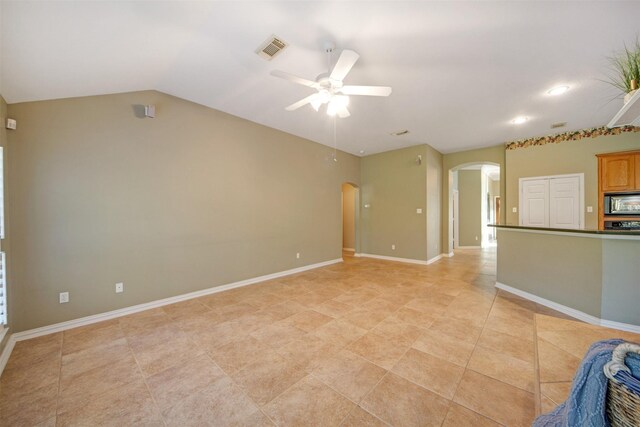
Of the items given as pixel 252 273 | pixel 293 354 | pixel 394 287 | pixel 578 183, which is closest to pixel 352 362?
pixel 293 354

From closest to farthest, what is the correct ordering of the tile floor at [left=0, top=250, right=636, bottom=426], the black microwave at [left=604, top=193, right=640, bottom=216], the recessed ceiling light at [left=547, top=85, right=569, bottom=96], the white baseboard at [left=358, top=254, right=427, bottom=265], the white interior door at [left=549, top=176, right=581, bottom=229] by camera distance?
the tile floor at [left=0, top=250, right=636, bottom=426] → the recessed ceiling light at [left=547, top=85, right=569, bottom=96] → the black microwave at [left=604, top=193, right=640, bottom=216] → the white interior door at [left=549, top=176, right=581, bottom=229] → the white baseboard at [left=358, top=254, right=427, bottom=265]

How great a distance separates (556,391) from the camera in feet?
3.52

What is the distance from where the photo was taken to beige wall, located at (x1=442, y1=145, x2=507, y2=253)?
5.83 metres

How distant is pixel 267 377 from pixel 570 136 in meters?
6.96

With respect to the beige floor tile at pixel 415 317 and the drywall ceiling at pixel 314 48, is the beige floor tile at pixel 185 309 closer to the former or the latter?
the beige floor tile at pixel 415 317

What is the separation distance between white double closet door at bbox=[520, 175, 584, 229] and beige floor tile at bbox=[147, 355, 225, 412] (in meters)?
6.69

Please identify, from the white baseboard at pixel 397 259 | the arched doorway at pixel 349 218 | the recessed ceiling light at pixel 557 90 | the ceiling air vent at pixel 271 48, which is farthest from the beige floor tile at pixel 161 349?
the arched doorway at pixel 349 218

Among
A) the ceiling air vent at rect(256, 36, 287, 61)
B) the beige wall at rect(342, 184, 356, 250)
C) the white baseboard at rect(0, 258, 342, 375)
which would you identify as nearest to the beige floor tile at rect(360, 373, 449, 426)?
the white baseboard at rect(0, 258, 342, 375)

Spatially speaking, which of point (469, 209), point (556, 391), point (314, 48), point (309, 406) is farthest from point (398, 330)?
point (469, 209)

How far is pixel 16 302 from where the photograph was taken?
240 centimetres

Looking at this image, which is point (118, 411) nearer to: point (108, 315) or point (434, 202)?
point (108, 315)

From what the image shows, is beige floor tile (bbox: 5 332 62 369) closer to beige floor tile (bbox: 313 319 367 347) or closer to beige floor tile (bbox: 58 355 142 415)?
beige floor tile (bbox: 58 355 142 415)

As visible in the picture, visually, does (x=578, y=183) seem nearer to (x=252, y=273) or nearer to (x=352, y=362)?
(x=352, y=362)

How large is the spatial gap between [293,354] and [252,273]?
7.73 ft
